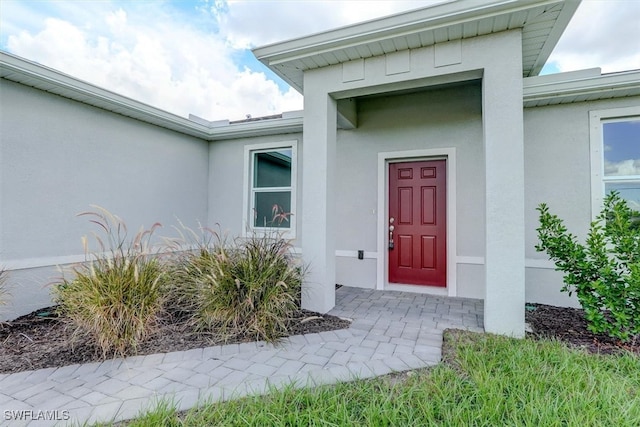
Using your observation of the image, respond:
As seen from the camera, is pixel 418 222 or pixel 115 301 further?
pixel 418 222

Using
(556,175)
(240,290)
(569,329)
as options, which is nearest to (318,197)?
(240,290)

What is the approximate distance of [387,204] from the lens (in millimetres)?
5160

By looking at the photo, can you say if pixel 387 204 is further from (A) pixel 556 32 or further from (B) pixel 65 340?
(B) pixel 65 340

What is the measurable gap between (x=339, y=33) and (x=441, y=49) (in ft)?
3.76

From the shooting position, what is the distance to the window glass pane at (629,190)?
3.86m

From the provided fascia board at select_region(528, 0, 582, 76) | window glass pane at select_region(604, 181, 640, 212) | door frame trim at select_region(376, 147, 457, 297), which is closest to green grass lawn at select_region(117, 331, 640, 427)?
door frame trim at select_region(376, 147, 457, 297)

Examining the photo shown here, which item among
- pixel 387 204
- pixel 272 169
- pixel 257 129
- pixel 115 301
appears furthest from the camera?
pixel 272 169

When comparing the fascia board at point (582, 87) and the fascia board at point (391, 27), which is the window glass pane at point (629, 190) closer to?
the fascia board at point (582, 87)

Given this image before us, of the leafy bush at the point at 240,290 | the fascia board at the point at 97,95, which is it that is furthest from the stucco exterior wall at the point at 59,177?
the leafy bush at the point at 240,290

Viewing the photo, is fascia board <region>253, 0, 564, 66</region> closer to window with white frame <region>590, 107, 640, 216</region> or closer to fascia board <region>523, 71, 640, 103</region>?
fascia board <region>523, 71, 640, 103</region>

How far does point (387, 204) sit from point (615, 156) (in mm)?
3039

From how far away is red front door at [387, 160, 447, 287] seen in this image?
487 cm

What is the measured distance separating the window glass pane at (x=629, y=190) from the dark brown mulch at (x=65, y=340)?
3.92 meters

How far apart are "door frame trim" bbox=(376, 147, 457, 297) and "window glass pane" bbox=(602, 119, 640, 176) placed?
6.09 feet
